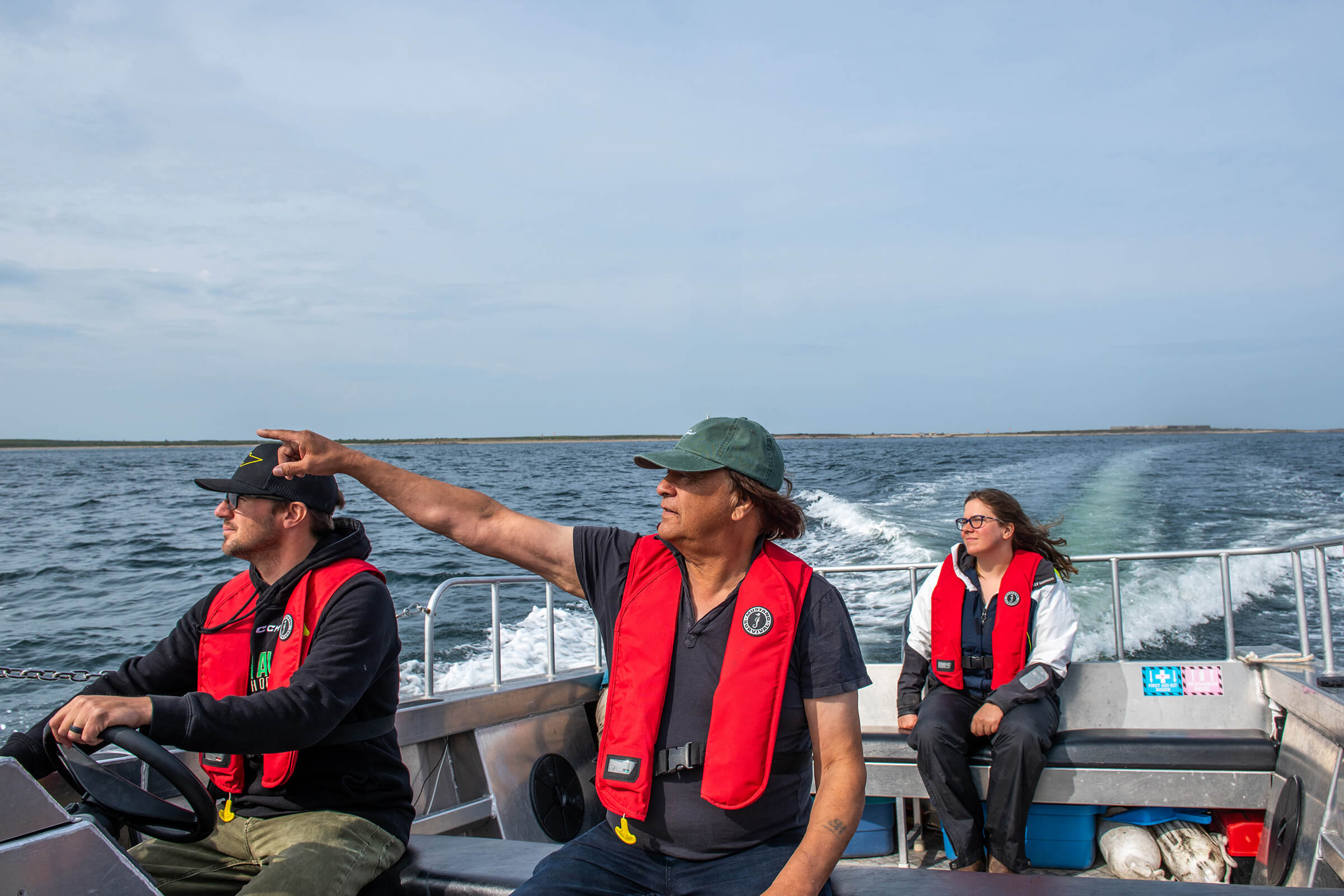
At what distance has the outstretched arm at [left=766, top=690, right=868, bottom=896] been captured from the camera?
1.77m

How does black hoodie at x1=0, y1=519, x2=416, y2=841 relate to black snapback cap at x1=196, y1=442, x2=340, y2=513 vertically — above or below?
below

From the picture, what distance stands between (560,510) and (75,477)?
31640 millimetres

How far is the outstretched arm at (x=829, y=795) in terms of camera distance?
1770 mm

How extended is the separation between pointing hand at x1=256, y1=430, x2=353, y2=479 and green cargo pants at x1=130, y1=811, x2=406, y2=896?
32.4 inches

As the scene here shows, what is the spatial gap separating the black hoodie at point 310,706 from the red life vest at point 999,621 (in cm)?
250

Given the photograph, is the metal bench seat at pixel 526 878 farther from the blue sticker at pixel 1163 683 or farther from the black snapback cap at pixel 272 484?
the blue sticker at pixel 1163 683

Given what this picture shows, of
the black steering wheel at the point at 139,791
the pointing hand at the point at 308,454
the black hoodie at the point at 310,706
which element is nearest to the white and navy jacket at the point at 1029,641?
the black hoodie at the point at 310,706

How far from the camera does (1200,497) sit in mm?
16766

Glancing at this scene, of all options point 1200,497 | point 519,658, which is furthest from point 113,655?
point 1200,497

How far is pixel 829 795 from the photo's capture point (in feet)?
6.18

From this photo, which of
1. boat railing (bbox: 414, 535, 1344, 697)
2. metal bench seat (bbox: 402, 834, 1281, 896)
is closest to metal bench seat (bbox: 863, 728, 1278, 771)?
boat railing (bbox: 414, 535, 1344, 697)

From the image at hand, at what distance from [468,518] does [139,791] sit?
88 centimetres

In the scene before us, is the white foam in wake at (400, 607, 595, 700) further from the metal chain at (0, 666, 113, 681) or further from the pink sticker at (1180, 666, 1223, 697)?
the pink sticker at (1180, 666, 1223, 697)

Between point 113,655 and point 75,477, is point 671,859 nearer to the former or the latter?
point 113,655
